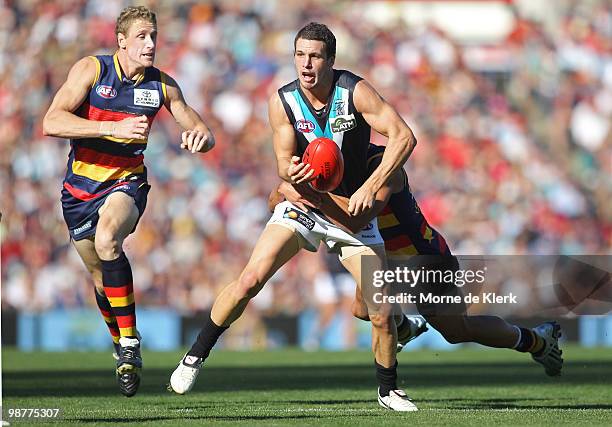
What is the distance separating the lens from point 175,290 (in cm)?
1892

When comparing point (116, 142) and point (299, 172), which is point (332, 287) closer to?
point (116, 142)

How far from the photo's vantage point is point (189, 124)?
8.29 m

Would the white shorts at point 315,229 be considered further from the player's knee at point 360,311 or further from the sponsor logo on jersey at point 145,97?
the sponsor logo on jersey at point 145,97

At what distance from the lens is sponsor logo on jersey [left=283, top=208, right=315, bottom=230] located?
7728 mm

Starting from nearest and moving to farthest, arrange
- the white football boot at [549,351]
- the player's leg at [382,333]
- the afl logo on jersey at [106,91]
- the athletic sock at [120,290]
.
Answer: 1. the player's leg at [382,333]
2. the athletic sock at [120,290]
3. the afl logo on jersey at [106,91]
4. the white football boot at [549,351]

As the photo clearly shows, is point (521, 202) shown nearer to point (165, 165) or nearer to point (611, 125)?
point (611, 125)

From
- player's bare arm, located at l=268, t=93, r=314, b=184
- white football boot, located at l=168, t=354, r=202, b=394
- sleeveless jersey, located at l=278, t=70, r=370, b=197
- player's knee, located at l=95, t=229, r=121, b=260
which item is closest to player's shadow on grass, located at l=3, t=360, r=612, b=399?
player's knee, located at l=95, t=229, r=121, b=260

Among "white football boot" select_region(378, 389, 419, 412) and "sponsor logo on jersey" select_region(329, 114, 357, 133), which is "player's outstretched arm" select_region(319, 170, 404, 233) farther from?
"white football boot" select_region(378, 389, 419, 412)

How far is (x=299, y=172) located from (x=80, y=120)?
161 centimetres

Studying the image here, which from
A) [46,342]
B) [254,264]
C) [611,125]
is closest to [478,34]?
[611,125]

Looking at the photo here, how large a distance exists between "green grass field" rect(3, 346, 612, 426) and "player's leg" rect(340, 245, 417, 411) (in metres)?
0.14

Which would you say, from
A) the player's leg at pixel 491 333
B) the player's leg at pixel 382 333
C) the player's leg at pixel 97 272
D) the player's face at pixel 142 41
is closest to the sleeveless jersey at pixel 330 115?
the player's leg at pixel 382 333

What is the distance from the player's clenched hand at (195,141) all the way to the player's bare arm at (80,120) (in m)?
0.29

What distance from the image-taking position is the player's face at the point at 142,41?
26.9 feet
